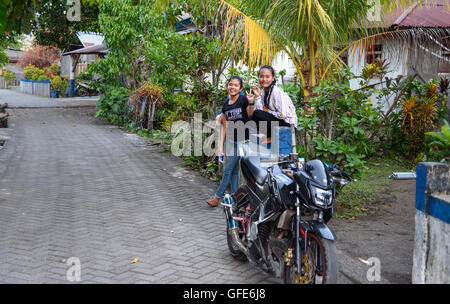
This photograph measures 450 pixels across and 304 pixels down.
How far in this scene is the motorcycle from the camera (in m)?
3.80

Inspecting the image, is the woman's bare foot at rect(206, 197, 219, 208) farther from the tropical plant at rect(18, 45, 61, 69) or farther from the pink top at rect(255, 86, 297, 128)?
the tropical plant at rect(18, 45, 61, 69)

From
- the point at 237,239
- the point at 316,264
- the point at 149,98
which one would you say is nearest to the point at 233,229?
the point at 237,239

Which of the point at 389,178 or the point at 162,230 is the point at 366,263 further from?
the point at 389,178

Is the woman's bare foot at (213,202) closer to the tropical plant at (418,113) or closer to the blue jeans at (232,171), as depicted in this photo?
the blue jeans at (232,171)

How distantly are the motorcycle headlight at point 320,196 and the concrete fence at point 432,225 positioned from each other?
90 centimetres

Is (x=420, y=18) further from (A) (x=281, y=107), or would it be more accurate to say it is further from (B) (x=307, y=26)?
(A) (x=281, y=107)

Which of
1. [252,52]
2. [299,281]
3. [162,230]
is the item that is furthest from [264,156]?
[252,52]

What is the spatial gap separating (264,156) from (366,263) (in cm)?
151

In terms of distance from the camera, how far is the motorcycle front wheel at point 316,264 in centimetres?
372

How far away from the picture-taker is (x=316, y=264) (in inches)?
151

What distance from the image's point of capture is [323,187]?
3.81 meters

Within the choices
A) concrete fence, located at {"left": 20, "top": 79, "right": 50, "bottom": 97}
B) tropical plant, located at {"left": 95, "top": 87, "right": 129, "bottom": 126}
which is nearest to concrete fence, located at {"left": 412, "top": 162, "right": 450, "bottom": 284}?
tropical plant, located at {"left": 95, "top": 87, "right": 129, "bottom": 126}

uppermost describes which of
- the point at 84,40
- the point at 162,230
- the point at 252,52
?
the point at 84,40

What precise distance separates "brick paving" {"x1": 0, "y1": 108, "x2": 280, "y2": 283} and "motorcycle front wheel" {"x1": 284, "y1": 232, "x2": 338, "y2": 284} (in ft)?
2.53
